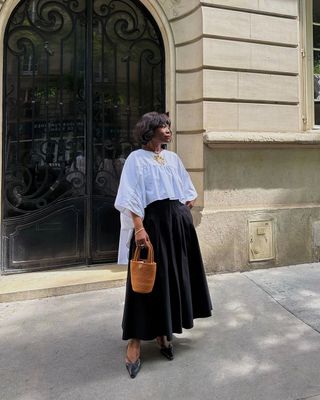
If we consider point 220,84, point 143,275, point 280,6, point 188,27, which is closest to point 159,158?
point 143,275

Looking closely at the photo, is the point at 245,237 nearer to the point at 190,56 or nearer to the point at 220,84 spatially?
the point at 220,84

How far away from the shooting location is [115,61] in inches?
225

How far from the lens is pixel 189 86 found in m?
5.69

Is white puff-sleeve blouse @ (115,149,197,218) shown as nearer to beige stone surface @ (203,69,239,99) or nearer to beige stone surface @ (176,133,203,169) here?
beige stone surface @ (176,133,203,169)

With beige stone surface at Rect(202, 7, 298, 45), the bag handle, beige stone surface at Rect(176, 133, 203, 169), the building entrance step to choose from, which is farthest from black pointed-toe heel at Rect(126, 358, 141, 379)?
beige stone surface at Rect(202, 7, 298, 45)

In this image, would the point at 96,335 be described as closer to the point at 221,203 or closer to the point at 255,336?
the point at 255,336

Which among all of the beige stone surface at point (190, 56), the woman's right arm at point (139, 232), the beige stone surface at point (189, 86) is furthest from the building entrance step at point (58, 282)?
the beige stone surface at point (190, 56)

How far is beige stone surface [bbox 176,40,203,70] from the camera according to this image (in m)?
5.54

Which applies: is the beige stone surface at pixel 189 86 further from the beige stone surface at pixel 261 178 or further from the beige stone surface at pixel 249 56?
the beige stone surface at pixel 261 178

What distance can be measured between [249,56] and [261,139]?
118cm

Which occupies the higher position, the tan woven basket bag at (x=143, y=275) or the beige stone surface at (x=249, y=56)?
the beige stone surface at (x=249, y=56)

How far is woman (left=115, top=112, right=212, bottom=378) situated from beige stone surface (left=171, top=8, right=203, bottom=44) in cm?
295

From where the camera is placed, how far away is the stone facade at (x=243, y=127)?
552 centimetres

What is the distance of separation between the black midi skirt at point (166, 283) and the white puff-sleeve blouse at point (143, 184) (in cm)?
8
